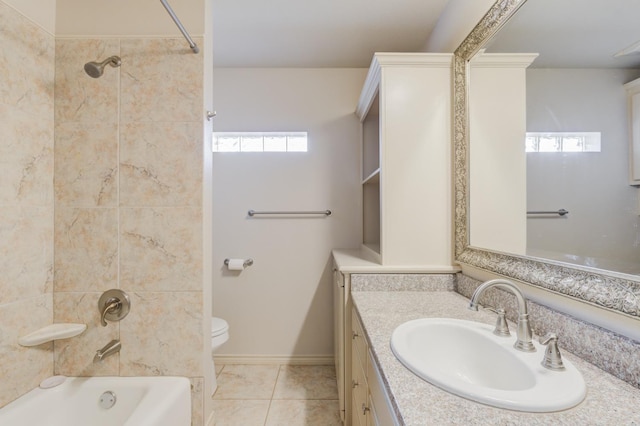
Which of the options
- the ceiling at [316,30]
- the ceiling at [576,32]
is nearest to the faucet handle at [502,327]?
the ceiling at [576,32]

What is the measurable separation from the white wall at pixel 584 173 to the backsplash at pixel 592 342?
19 centimetres

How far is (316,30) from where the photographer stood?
5.94 feet

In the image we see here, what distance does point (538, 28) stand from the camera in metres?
0.94

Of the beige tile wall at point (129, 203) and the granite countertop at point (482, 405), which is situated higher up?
the beige tile wall at point (129, 203)

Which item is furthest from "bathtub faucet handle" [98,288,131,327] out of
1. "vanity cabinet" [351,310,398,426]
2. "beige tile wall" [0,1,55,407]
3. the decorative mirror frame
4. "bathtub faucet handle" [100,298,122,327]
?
the decorative mirror frame

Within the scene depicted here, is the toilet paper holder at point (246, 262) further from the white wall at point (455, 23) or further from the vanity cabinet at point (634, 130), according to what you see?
the vanity cabinet at point (634, 130)

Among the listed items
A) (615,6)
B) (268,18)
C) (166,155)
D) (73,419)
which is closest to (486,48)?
(615,6)

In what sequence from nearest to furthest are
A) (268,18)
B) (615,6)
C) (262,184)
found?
(615,6) → (268,18) → (262,184)

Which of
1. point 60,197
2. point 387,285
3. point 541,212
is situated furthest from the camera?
point 387,285

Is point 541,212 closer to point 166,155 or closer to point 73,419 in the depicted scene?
point 166,155

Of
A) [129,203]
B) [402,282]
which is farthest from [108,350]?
[402,282]

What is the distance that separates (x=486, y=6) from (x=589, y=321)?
4.28 ft

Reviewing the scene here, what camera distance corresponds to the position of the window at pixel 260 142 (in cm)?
227

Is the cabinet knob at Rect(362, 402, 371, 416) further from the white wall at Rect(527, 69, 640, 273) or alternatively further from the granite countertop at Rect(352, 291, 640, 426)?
the white wall at Rect(527, 69, 640, 273)
